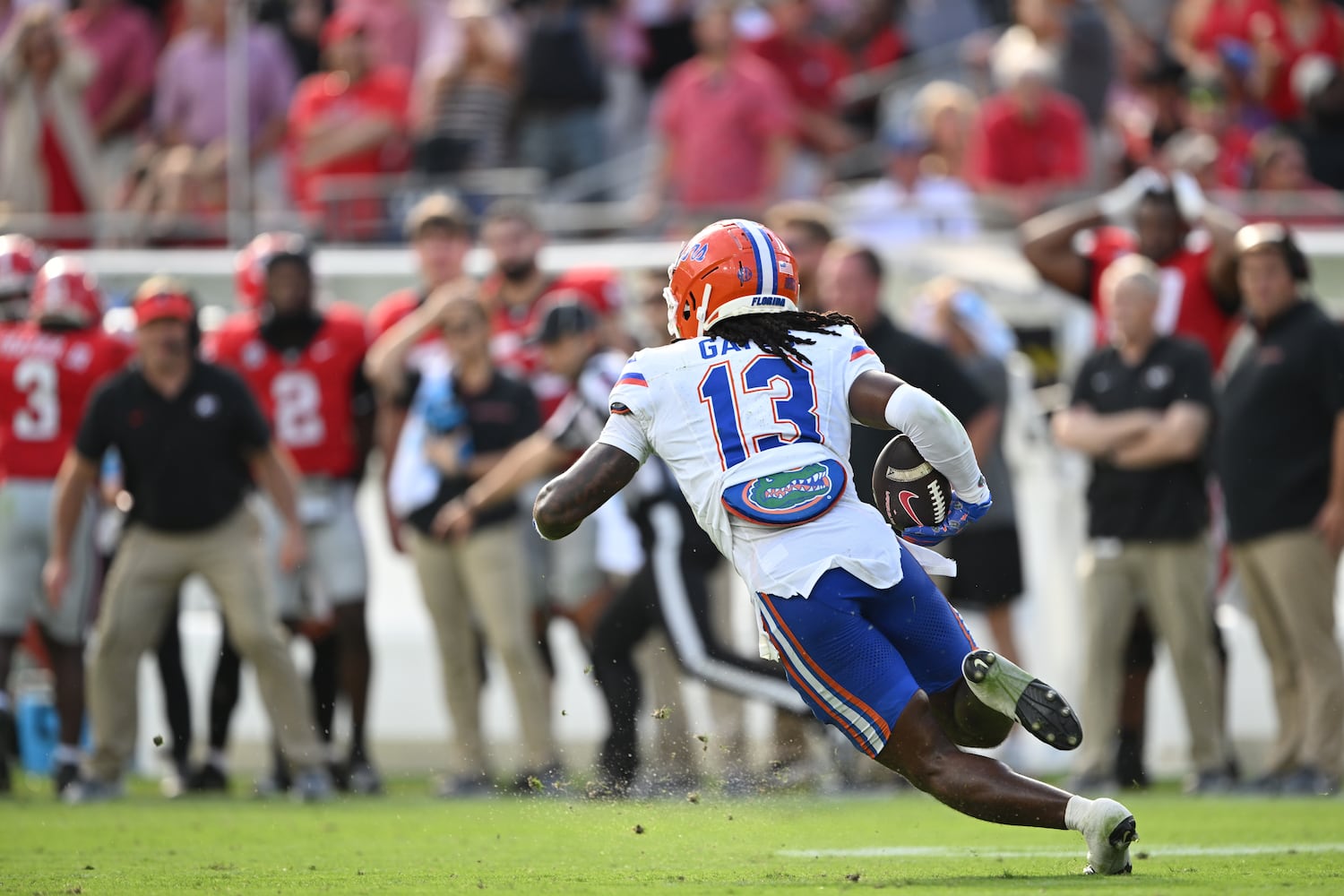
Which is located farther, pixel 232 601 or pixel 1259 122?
pixel 1259 122

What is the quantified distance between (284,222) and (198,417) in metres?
4.18

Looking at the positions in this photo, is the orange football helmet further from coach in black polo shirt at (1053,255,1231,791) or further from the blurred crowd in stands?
the blurred crowd in stands

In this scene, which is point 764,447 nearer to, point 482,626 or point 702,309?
point 702,309

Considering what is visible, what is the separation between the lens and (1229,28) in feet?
47.6

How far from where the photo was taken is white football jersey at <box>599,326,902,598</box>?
5.62m

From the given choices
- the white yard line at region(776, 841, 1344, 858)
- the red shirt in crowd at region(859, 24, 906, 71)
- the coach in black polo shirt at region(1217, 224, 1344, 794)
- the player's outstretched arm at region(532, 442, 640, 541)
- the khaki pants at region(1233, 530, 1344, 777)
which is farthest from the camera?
the red shirt in crowd at region(859, 24, 906, 71)

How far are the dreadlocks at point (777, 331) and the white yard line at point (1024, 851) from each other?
1862 millimetres

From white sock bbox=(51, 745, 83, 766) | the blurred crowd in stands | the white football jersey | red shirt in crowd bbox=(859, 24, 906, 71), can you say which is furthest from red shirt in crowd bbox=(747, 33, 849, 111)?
the white football jersey

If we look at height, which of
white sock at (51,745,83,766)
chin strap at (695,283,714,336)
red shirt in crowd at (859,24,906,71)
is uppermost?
red shirt in crowd at (859,24,906,71)

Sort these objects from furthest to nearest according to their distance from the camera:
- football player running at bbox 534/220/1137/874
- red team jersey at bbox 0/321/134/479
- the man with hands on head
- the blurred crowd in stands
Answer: the blurred crowd in stands
red team jersey at bbox 0/321/134/479
the man with hands on head
football player running at bbox 534/220/1137/874

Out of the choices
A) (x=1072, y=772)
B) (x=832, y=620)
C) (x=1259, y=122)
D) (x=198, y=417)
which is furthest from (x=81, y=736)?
(x=1259, y=122)

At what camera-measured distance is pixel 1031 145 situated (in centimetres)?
1308

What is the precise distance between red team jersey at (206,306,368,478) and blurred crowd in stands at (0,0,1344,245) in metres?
2.94

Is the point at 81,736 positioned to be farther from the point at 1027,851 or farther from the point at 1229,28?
the point at 1229,28
